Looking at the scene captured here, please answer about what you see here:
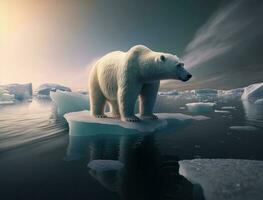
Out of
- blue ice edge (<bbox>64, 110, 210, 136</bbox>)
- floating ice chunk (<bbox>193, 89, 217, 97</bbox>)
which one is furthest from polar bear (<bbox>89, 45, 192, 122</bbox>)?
floating ice chunk (<bbox>193, 89, 217, 97</bbox>)

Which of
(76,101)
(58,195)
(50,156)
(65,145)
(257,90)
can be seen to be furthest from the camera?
(257,90)

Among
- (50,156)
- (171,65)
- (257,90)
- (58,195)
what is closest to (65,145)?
(50,156)

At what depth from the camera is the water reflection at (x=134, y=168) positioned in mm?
2092

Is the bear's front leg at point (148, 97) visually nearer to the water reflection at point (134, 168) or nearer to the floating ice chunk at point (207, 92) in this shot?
the water reflection at point (134, 168)

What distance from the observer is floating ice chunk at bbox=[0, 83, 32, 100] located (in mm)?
31203

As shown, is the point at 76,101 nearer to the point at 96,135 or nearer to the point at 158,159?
the point at 96,135

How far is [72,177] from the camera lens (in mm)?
2518

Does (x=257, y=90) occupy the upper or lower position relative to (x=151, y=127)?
upper

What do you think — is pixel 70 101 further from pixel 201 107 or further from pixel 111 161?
pixel 111 161

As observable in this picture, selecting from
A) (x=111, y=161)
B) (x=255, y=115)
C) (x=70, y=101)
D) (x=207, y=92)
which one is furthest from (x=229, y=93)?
(x=111, y=161)

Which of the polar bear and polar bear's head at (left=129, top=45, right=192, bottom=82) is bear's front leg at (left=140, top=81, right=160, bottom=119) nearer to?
the polar bear

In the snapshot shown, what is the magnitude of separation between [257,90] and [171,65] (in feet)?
49.4

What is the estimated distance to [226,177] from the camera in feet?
7.36

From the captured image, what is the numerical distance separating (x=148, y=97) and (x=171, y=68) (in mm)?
999
